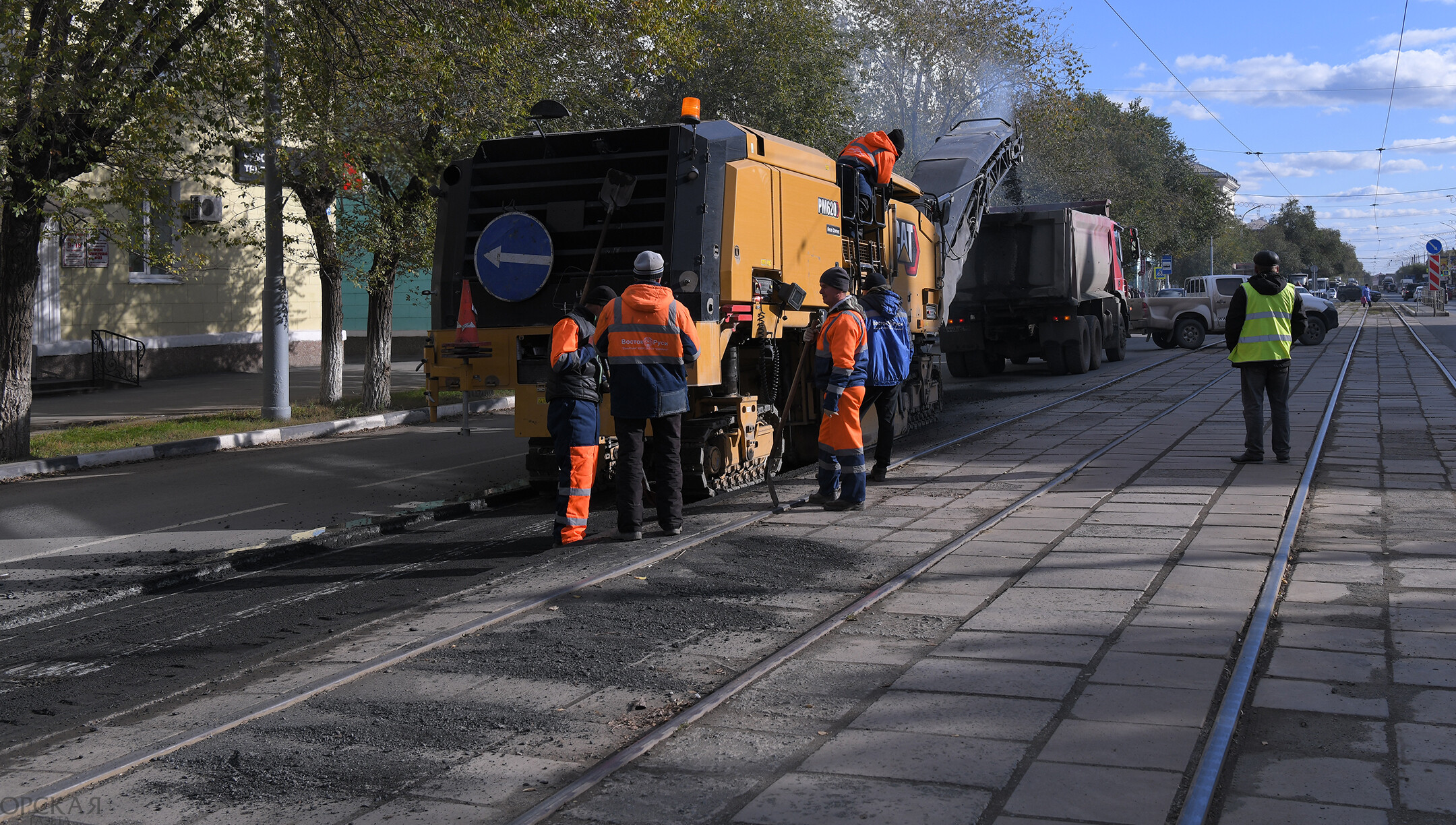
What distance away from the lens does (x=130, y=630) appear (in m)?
5.99

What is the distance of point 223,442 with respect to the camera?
13.4 metres

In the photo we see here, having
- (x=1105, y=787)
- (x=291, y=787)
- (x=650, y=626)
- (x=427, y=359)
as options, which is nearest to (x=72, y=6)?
(x=427, y=359)

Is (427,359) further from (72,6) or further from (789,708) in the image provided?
(789,708)

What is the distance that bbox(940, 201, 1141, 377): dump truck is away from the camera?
71.2ft

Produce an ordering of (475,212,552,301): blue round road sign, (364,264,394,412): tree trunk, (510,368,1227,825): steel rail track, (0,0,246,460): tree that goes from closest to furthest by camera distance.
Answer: (510,368,1227,825): steel rail track, (475,212,552,301): blue round road sign, (0,0,246,460): tree, (364,264,394,412): tree trunk

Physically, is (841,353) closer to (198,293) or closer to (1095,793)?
(1095,793)

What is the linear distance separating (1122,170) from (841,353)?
4245 centimetres

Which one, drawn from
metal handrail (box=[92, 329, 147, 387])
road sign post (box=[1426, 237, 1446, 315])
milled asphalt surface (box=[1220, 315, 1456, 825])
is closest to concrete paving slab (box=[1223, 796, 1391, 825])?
milled asphalt surface (box=[1220, 315, 1456, 825])

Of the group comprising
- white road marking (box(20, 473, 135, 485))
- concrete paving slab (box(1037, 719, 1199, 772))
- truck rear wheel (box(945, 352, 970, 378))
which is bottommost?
concrete paving slab (box(1037, 719, 1199, 772))

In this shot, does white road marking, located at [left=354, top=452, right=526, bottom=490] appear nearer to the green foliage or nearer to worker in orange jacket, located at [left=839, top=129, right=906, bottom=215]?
worker in orange jacket, located at [left=839, top=129, right=906, bottom=215]

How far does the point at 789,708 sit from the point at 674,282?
183 inches

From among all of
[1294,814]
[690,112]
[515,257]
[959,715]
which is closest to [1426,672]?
[1294,814]

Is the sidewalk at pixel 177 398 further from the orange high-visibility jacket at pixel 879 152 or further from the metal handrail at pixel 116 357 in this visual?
the orange high-visibility jacket at pixel 879 152

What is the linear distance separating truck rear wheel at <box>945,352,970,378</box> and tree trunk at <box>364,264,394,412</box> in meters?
10.5
